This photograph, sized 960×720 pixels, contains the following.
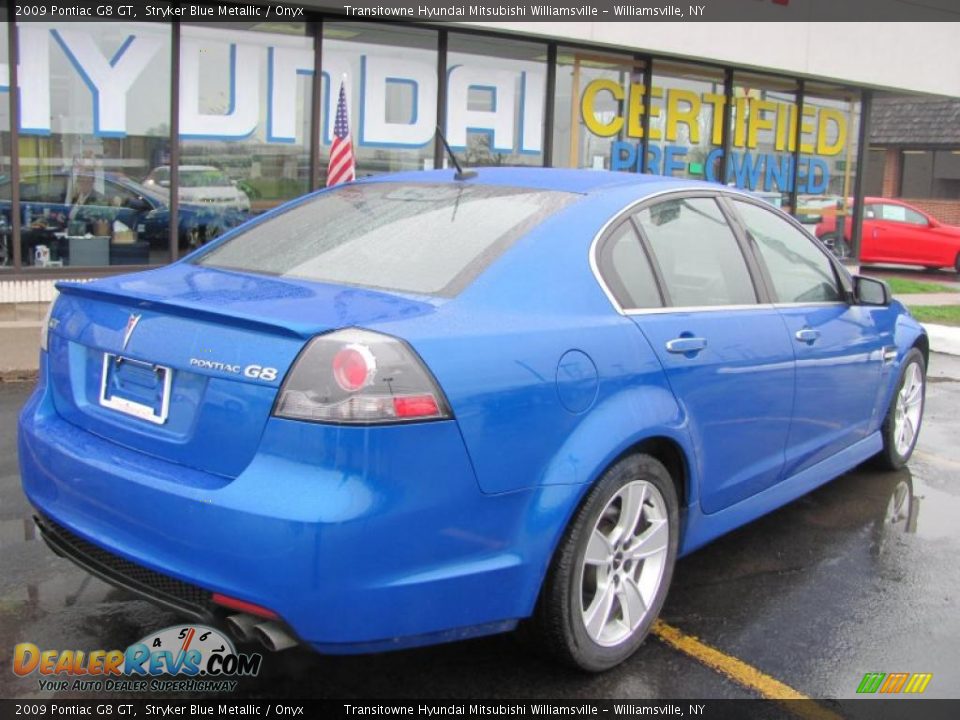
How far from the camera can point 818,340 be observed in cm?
431

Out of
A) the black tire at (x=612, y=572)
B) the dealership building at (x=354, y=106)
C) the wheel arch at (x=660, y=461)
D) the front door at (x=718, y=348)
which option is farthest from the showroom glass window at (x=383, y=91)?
the black tire at (x=612, y=572)

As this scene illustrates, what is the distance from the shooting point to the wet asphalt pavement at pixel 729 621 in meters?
3.18

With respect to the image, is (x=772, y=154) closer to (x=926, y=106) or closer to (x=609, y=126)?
(x=609, y=126)

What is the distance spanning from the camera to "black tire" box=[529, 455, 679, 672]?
302cm

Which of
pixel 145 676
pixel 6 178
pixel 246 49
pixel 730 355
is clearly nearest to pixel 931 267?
pixel 246 49

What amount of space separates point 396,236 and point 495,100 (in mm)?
9423

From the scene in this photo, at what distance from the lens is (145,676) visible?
3162 millimetres

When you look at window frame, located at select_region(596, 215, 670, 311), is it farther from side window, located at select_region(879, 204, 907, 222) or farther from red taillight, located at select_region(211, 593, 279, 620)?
side window, located at select_region(879, 204, 907, 222)

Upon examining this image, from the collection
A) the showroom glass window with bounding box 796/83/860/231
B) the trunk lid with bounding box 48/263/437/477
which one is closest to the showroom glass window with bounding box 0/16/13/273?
the trunk lid with bounding box 48/263/437/477

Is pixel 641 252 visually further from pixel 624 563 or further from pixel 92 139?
pixel 92 139

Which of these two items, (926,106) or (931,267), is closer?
(931,267)

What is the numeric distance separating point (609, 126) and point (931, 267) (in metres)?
11.5

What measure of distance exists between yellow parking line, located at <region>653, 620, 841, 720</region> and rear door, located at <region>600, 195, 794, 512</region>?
18.9 inches

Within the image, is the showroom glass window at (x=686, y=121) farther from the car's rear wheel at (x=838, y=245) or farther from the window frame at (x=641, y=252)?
the window frame at (x=641, y=252)
